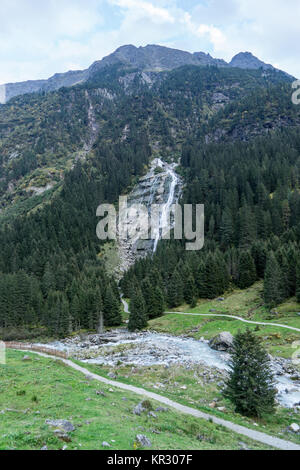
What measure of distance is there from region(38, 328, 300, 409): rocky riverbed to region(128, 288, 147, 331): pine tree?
4.01m

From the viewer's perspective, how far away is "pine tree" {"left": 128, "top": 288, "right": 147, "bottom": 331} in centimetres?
7050

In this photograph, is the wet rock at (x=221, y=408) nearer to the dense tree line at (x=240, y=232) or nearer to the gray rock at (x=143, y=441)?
the gray rock at (x=143, y=441)

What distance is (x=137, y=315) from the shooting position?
70875mm

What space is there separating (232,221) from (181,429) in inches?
3917

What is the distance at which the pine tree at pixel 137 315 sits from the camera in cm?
7050

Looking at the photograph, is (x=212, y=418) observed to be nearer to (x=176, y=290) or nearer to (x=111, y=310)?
(x=111, y=310)

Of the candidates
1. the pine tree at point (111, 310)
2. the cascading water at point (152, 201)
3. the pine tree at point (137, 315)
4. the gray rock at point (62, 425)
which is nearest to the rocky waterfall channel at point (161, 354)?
the pine tree at point (137, 315)

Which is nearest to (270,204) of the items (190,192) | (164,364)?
(190,192)

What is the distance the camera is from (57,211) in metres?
139

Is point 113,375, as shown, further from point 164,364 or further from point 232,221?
point 232,221

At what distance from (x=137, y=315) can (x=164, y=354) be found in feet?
83.4

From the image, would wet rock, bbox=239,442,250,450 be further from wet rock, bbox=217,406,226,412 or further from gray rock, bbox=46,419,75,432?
gray rock, bbox=46,419,75,432
